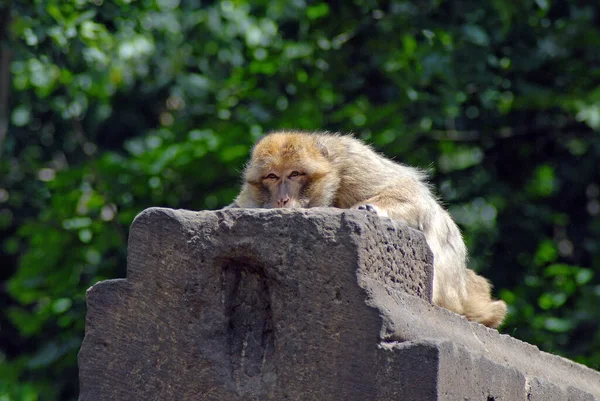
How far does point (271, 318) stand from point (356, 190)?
1.73 m

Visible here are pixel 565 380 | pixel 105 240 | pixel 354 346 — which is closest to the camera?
pixel 354 346

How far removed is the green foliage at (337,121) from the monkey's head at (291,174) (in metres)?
3.37

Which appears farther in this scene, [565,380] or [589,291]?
[589,291]

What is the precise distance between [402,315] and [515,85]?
22.2 feet

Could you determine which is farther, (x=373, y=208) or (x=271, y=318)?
(x=373, y=208)

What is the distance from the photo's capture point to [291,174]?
17.6ft

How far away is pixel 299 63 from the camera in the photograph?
10.0 metres

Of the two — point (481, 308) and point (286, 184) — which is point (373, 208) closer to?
point (286, 184)

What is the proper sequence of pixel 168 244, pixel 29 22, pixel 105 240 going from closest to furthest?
1. pixel 168 244
2. pixel 29 22
3. pixel 105 240

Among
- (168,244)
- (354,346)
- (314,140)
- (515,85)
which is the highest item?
(515,85)

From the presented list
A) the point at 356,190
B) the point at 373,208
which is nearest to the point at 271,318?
the point at 373,208

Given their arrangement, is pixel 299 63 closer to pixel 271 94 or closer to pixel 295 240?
pixel 271 94

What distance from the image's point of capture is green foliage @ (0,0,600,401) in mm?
9086

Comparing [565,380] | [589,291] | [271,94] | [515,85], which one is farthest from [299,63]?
[565,380]
